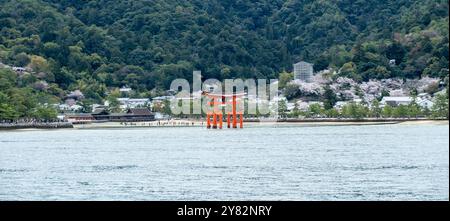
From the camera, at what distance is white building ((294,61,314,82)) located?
281 feet

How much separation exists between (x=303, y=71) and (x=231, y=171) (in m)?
63.3

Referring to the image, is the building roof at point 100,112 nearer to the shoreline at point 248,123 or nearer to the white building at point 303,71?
the shoreline at point 248,123

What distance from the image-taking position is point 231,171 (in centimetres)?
2391

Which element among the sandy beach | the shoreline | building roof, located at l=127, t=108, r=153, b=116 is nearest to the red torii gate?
the shoreline

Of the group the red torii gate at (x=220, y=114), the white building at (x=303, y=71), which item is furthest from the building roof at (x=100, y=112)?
the white building at (x=303, y=71)

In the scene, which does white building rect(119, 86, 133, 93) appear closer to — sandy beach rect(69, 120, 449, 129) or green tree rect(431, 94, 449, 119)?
sandy beach rect(69, 120, 449, 129)

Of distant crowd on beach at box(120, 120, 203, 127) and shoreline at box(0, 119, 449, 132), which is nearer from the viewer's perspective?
shoreline at box(0, 119, 449, 132)

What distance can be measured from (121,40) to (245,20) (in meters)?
17.4

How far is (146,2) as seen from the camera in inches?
3971

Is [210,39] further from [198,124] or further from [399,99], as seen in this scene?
[399,99]

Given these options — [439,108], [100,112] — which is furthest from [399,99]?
[100,112]

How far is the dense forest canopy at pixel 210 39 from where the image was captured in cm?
8156

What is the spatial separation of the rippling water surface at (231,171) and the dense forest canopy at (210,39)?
41.0 m

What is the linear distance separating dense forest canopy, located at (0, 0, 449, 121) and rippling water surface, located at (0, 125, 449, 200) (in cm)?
4098
